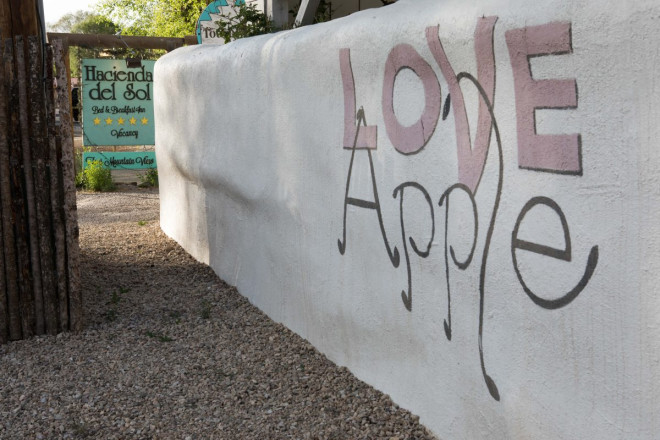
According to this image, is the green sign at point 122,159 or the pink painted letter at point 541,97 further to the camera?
the green sign at point 122,159

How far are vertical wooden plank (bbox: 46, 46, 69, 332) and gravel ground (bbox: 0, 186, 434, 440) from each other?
7.9 inches

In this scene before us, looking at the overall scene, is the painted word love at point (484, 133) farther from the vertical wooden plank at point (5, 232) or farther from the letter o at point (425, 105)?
the vertical wooden plank at point (5, 232)

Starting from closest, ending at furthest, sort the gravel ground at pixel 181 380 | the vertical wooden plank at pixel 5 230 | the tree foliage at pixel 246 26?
Result: the gravel ground at pixel 181 380, the vertical wooden plank at pixel 5 230, the tree foliage at pixel 246 26

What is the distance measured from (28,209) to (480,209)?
299 cm

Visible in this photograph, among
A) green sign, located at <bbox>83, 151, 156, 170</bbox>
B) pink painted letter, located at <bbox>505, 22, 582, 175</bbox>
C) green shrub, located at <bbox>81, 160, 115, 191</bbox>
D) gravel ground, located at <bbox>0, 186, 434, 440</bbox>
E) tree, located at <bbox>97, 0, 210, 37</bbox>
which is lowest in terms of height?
gravel ground, located at <bbox>0, 186, 434, 440</bbox>

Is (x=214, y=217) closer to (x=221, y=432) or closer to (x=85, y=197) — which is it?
(x=221, y=432)

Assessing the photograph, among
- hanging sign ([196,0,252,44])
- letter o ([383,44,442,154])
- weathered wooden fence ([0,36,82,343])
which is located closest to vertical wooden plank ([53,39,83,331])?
weathered wooden fence ([0,36,82,343])

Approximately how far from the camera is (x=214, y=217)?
633cm

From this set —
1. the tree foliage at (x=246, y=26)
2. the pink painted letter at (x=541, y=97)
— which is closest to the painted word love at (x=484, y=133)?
the pink painted letter at (x=541, y=97)

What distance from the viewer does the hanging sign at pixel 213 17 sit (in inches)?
355

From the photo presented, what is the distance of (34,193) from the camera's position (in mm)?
4801

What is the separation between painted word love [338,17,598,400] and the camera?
2469 millimetres

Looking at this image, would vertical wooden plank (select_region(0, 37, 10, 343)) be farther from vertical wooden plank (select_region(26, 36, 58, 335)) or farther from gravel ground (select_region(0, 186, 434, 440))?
gravel ground (select_region(0, 186, 434, 440))

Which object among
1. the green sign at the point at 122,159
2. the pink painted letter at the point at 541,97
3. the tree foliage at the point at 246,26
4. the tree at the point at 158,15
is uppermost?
the tree at the point at 158,15
